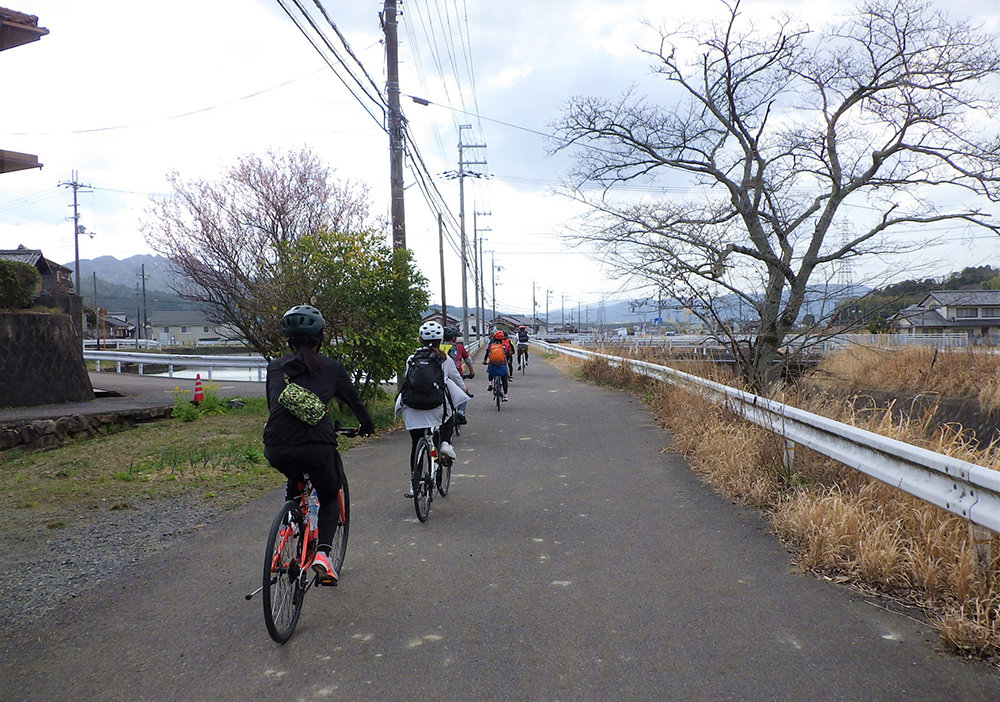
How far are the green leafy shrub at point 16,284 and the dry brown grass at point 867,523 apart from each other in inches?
554

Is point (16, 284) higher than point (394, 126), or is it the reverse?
point (394, 126)

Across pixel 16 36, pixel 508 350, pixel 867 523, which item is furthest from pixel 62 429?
pixel 867 523

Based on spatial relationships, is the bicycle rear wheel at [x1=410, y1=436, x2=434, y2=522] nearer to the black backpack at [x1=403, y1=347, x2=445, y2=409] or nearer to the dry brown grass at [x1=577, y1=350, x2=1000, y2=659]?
the black backpack at [x1=403, y1=347, x2=445, y2=409]

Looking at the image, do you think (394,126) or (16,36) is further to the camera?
(394,126)

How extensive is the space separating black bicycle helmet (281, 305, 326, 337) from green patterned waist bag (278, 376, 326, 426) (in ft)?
1.09

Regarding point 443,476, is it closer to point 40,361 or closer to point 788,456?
point 788,456

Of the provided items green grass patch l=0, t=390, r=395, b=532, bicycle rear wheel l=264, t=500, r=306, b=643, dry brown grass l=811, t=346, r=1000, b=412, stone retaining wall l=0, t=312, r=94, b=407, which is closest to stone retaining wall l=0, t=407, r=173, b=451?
green grass patch l=0, t=390, r=395, b=532

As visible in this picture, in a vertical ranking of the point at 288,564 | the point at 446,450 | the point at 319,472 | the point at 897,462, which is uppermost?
the point at 319,472

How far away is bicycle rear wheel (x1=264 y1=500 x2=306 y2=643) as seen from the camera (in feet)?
11.7

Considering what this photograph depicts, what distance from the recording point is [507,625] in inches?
155

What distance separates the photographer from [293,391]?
12.7 feet

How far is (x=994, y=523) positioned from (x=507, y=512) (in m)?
3.77

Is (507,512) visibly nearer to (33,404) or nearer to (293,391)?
(293,391)

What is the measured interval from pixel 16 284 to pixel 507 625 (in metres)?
15.2
